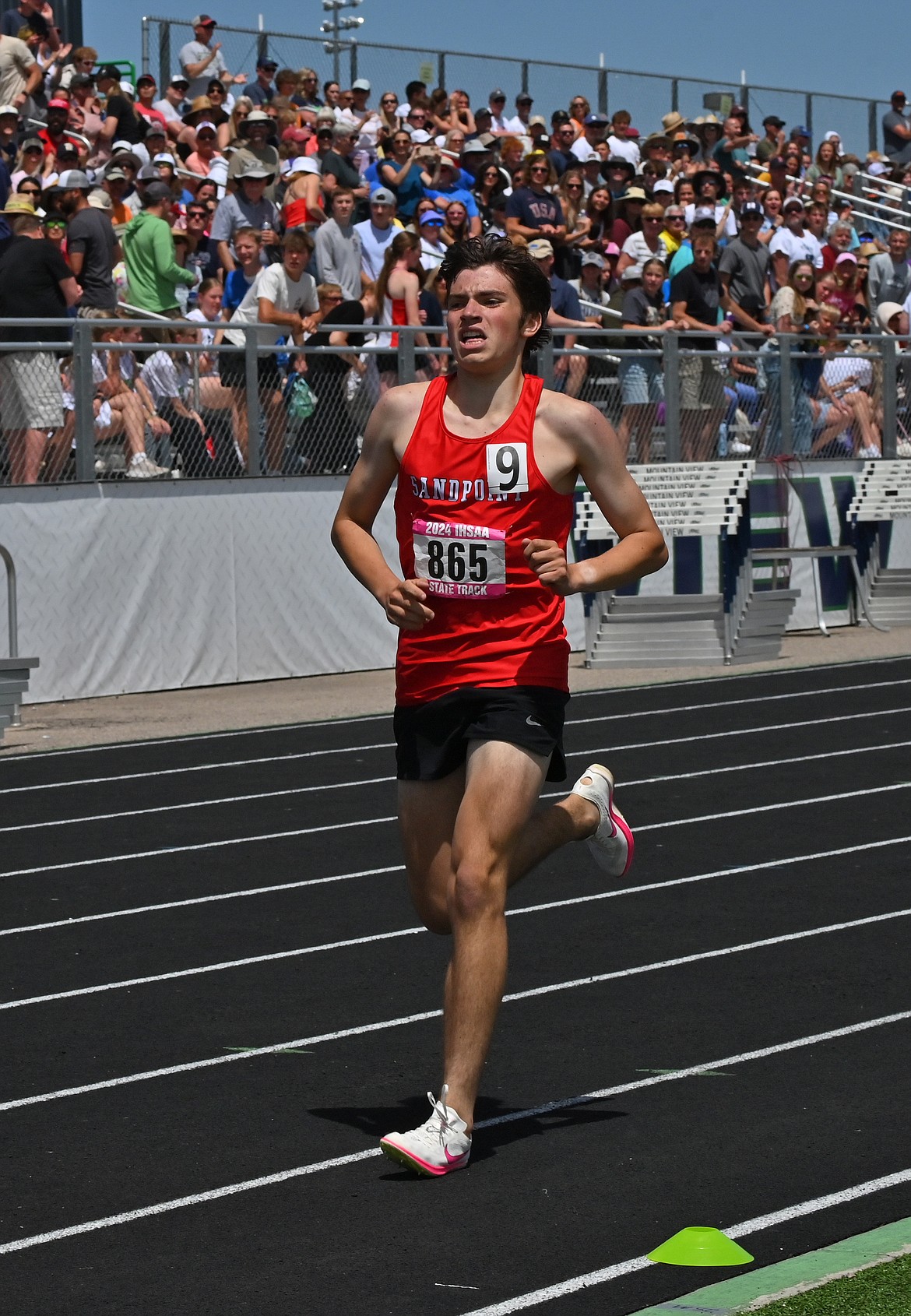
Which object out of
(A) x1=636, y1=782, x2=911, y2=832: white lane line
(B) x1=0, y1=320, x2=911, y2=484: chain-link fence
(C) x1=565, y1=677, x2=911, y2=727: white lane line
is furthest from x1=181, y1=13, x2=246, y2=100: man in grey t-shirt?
(A) x1=636, y1=782, x2=911, y2=832: white lane line

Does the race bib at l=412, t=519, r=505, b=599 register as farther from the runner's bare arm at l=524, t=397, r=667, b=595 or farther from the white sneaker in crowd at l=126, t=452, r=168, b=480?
the white sneaker in crowd at l=126, t=452, r=168, b=480

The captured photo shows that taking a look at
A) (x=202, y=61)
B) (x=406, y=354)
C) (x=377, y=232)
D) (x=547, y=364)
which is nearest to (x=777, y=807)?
(x=406, y=354)

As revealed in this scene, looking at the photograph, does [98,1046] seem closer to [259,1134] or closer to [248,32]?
[259,1134]

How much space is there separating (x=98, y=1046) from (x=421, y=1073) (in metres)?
1.03

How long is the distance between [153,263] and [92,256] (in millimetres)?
965

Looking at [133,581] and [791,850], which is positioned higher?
[133,581]

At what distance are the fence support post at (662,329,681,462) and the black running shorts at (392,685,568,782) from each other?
1295 cm

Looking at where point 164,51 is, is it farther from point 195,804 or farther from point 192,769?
point 195,804

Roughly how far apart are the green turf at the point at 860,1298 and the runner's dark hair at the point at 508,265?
8.14 feet

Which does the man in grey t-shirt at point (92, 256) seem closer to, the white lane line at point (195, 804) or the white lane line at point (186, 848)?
the white lane line at point (195, 804)

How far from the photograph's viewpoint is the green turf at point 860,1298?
12.8 ft

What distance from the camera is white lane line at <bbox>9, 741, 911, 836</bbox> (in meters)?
10.3

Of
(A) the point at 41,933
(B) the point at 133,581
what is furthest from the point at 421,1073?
(B) the point at 133,581

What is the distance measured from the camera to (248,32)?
25.6 metres
